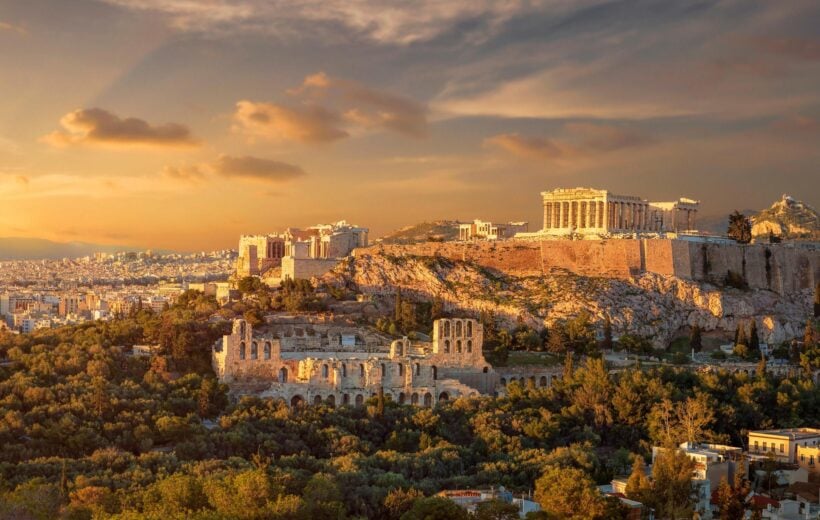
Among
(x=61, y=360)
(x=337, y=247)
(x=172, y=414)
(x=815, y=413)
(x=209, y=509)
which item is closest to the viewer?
(x=209, y=509)

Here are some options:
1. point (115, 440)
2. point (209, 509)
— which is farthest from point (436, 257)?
point (209, 509)

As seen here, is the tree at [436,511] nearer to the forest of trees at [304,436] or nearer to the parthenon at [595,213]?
the forest of trees at [304,436]

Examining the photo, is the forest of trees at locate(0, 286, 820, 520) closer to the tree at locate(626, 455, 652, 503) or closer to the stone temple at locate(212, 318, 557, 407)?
the tree at locate(626, 455, 652, 503)

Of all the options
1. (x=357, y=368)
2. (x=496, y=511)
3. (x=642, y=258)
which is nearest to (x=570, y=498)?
(x=496, y=511)

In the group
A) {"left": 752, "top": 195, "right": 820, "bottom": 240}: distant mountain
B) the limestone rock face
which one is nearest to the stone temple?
the limestone rock face

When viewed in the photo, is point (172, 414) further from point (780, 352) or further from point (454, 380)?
Answer: point (780, 352)

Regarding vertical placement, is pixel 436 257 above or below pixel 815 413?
above
